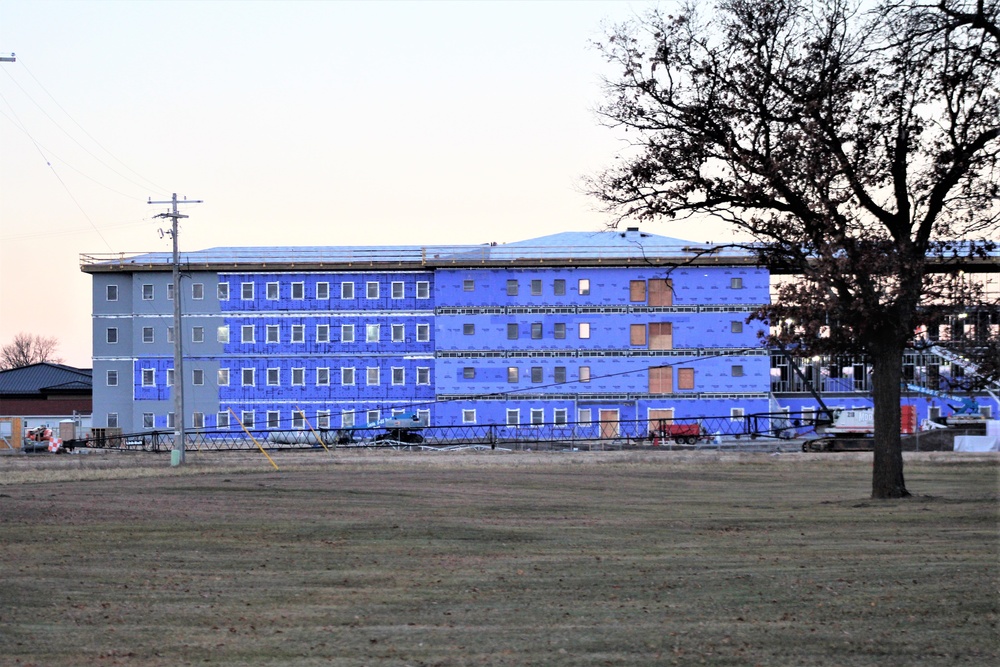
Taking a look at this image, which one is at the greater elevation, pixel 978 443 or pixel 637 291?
pixel 637 291

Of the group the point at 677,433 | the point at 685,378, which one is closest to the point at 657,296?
the point at 685,378

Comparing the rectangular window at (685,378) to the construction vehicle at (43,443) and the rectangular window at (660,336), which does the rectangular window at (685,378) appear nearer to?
the rectangular window at (660,336)

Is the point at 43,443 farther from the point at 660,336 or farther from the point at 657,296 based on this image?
the point at 657,296

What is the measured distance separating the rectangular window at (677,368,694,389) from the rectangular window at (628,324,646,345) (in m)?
3.19

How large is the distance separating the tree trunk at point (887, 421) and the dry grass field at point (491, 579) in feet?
3.28

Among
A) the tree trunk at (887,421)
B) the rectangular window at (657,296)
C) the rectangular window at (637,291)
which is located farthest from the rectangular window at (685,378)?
the tree trunk at (887,421)

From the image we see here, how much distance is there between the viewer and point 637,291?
284 feet

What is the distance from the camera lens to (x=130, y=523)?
21.0 meters

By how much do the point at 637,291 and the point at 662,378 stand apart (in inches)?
241

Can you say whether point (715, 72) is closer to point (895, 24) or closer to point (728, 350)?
point (895, 24)

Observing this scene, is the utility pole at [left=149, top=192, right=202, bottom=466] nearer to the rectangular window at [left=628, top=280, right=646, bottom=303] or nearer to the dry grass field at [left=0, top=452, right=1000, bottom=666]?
the dry grass field at [left=0, top=452, right=1000, bottom=666]

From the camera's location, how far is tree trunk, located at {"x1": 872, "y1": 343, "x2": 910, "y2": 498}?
2566cm

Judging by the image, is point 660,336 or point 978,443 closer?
point 978,443

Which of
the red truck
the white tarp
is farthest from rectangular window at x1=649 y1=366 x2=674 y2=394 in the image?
the white tarp
